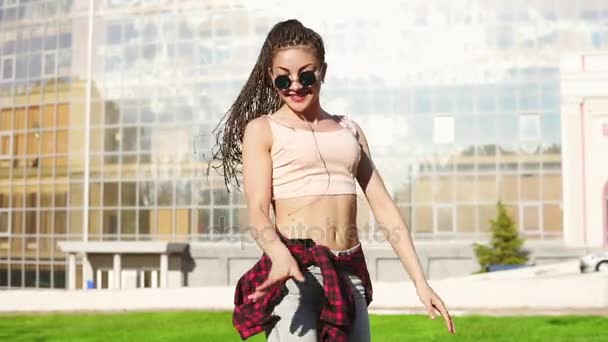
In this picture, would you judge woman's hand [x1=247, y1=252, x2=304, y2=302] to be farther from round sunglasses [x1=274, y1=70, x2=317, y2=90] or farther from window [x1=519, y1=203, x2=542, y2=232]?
window [x1=519, y1=203, x2=542, y2=232]

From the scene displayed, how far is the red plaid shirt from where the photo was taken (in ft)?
10.2

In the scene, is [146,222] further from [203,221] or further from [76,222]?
[76,222]

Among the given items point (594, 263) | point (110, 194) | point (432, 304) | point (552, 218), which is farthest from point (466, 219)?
point (432, 304)

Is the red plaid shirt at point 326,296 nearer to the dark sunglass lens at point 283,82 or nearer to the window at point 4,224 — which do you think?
the dark sunglass lens at point 283,82

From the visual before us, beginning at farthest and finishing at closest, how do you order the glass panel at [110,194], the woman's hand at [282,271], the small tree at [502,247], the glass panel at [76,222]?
the glass panel at [76,222], the glass panel at [110,194], the small tree at [502,247], the woman's hand at [282,271]

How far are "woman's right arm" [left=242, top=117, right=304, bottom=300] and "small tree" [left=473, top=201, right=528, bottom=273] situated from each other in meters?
29.9

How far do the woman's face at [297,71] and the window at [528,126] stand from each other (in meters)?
33.5

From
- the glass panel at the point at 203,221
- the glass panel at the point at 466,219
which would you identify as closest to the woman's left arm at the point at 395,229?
the glass panel at the point at 466,219

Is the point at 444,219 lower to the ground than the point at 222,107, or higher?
lower

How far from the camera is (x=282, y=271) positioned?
2.97 meters

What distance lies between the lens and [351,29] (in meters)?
37.0

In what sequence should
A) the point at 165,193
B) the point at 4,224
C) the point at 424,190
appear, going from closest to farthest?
the point at 424,190
the point at 165,193
the point at 4,224

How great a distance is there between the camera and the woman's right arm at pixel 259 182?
3103mm

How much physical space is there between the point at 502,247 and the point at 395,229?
30047 mm
